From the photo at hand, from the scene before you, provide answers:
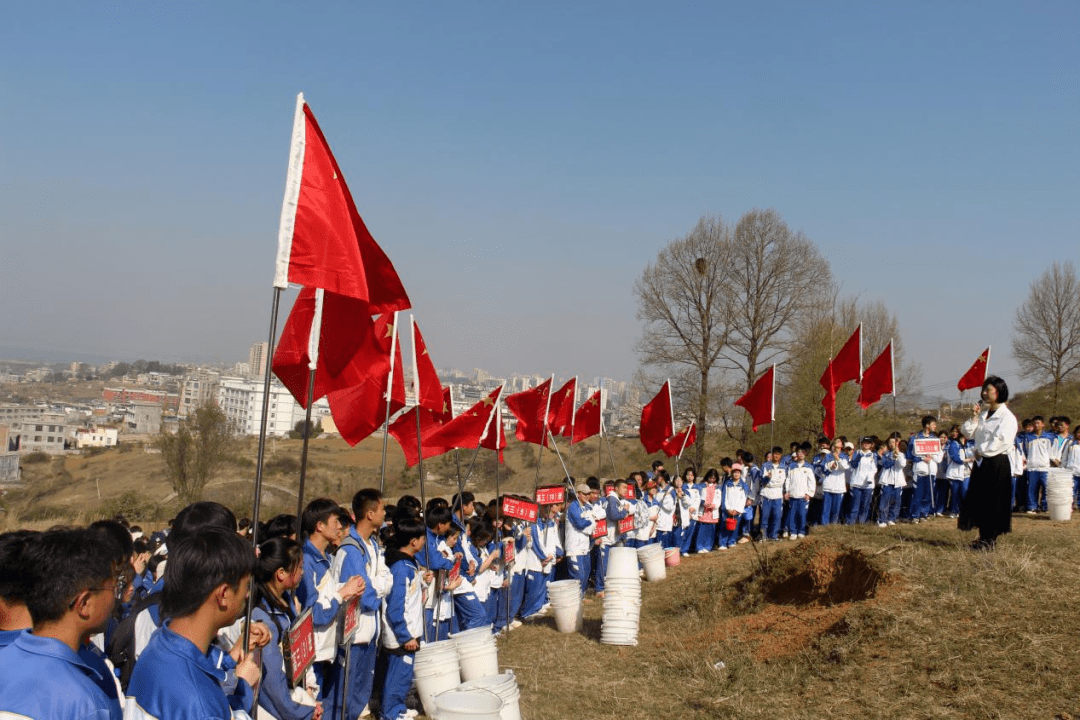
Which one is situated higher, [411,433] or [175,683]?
[411,433]

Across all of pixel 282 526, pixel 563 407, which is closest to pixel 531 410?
pixel 563 407

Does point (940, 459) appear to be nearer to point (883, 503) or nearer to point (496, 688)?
point (883, 503)

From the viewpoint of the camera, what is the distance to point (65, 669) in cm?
276

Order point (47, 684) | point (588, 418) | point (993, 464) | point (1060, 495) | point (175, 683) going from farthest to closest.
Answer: point (588, 418), point (1060, 495), point (993, 464), point (175, 683), point (47, 684)

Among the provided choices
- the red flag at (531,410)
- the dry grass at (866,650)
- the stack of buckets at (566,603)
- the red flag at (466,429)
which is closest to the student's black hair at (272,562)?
the dry grass at (866,650)

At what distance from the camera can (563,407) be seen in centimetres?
1650

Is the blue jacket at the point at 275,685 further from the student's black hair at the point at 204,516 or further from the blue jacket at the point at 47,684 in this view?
the blue jacket at the point at 47,684

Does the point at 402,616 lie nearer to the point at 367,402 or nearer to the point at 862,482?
the point at 367,402

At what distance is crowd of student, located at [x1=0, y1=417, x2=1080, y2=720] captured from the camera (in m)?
2.91

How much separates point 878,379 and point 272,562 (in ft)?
47.8

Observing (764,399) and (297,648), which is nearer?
(297,648)

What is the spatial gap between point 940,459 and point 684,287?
20355 millimetres

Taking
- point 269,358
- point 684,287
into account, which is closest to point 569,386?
point 269,358

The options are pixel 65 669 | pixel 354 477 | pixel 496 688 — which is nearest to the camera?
pixel 65 669
